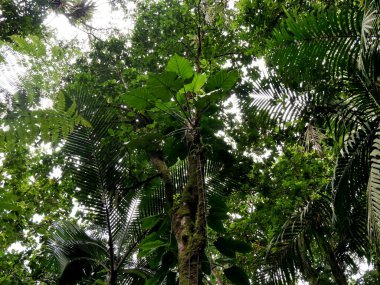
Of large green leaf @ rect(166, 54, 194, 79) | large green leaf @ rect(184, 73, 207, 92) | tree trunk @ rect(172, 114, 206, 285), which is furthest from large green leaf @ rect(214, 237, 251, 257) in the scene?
large green leaf @ rect(166, 54, 194, 79)

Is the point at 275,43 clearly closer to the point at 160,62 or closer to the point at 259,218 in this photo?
the point at 160,62

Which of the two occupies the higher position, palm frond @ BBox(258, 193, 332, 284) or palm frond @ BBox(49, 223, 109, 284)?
palm frond @ BBox(49, 223, 109, 284)

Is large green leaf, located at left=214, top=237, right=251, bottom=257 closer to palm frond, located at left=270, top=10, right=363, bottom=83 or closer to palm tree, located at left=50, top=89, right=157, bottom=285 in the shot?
palm tree, located at left=50, top=89, right=157, bottom=285

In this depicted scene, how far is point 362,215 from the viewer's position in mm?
4613

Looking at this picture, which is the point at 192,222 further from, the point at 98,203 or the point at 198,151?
the point at 98,203

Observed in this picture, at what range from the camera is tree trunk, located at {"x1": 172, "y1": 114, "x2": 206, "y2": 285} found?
77.6 inches

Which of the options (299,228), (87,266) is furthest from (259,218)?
(87,266)

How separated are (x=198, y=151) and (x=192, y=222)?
65 cm

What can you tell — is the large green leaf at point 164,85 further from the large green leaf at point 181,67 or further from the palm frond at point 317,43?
the palm frond at point 317,43

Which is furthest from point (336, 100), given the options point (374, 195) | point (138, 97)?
point (138, 97)

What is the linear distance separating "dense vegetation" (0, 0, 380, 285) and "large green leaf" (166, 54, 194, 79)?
0.04 feet

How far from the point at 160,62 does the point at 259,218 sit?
12.0 feet

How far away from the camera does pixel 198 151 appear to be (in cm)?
285

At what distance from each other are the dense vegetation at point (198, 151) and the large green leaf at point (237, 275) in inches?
0.4
